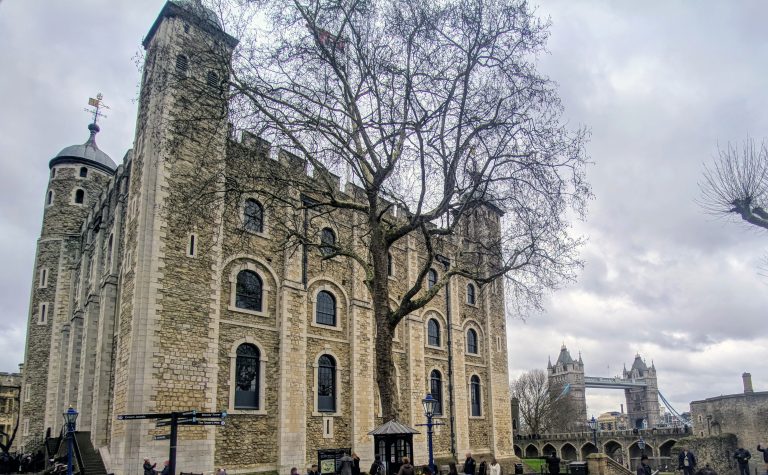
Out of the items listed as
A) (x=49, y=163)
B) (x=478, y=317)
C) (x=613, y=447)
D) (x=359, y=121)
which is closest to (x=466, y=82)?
(x=359, y=121)

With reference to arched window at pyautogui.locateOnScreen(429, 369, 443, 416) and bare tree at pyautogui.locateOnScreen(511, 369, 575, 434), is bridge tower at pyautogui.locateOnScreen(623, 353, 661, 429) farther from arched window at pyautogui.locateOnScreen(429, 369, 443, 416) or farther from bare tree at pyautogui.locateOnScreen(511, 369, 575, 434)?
arched window at pyautogui.locateOnScreen(429, 369, 443, 416)

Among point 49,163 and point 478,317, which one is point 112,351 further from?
point 478,317

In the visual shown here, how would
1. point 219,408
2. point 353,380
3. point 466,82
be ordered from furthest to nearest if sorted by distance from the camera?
point 353,380
point 219,408
point 466,82

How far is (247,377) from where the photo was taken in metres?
20.4

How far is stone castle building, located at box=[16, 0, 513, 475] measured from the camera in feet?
58.5

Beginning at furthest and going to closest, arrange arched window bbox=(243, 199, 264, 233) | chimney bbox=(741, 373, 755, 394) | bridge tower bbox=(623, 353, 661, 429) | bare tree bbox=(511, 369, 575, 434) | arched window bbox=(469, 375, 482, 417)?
bridge tower bbox=(623, 353, 661, 429) < bare tree bbox=(511, 369, 575, 434) < chimney bbox=(741, 373, 755, 394) < arched window bbox=(469, 375, 482, 417) < arched window bbox=(243, 199, 264, 233)

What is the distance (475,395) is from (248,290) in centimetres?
1571

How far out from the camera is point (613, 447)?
67.4 meters

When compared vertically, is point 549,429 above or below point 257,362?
below

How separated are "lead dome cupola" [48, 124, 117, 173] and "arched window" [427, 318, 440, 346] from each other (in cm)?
1977

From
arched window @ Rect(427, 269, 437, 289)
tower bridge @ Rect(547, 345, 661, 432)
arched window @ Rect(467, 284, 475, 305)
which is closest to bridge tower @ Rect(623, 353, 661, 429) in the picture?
tower bridge @ Rect(547, 345, 661, 432)

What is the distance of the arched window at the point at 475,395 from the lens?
103ft

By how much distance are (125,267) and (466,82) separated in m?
12.7

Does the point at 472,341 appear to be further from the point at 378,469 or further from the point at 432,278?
the point at 378,469
